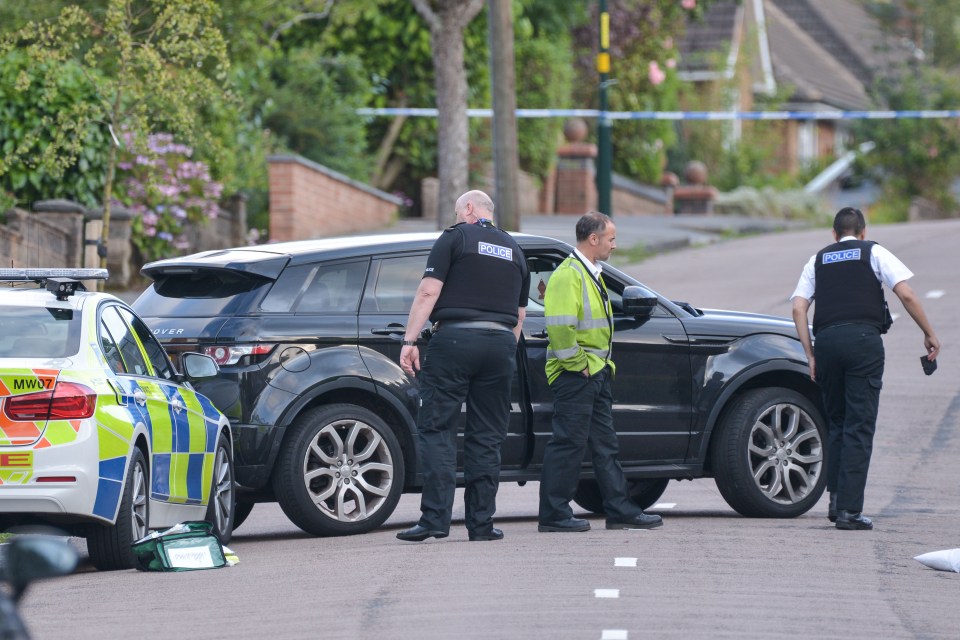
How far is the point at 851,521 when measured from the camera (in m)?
9.88

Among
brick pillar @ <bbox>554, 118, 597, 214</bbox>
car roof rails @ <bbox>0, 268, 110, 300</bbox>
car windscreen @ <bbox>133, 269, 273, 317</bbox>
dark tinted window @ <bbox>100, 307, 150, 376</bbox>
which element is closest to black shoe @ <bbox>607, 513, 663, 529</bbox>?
car windscreen @ <bbox>133, 269, 273, 317</bbox>

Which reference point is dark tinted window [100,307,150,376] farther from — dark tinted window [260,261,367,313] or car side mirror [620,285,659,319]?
car side mirror [620,285,659,319]

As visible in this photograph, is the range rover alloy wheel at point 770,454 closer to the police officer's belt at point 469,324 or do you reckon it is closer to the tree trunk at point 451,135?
the police officer's belt at point 469,324

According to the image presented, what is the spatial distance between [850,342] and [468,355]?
236cm

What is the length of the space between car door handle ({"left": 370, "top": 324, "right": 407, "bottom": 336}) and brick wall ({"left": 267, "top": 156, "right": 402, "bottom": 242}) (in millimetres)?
14467

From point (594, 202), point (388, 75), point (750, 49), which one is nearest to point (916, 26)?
point (750, 49)

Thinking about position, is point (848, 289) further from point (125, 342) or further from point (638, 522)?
point (125, 342)

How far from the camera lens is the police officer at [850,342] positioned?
9.93 m

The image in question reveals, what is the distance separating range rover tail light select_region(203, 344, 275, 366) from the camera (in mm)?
9281

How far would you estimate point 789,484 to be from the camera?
1051 cm

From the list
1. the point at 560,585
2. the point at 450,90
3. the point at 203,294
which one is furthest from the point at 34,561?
the point at 450,90

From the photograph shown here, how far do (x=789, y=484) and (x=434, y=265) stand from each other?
9.49 feet

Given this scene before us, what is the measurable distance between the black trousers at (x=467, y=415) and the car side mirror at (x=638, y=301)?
3.24 ft

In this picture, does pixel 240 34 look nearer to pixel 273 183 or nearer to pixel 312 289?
pixel 273 183
